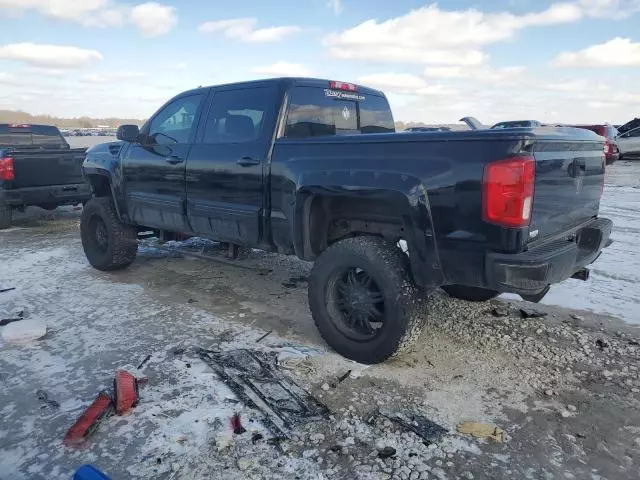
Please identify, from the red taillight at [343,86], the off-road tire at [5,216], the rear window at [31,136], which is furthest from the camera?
the rear window at [31,136]

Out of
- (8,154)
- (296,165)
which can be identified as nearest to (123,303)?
(296,165)

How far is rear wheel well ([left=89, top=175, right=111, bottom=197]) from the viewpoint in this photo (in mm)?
6340

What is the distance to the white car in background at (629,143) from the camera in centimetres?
2117

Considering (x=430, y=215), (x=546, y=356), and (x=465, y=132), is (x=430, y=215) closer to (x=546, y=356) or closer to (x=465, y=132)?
(x=465, y=132)

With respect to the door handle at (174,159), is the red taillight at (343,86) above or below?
above

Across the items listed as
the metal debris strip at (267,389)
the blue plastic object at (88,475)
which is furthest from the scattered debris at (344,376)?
the blue plastic object at (88,475)

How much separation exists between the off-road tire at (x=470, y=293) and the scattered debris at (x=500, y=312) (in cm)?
14

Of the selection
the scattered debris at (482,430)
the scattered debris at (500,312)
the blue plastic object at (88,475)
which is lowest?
Result: the scattered debris at (500,312)

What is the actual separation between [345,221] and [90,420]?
2231 mm

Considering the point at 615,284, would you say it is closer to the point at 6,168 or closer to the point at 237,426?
the point at 237,426

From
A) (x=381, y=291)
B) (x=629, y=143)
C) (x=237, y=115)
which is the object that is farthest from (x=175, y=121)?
(x=629, y=143)

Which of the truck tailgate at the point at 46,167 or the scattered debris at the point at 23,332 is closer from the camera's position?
the scattered debris at the point at 23,332

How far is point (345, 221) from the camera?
13.3ft

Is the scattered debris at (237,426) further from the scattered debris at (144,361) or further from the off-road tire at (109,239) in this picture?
the off-road tire at (109,239)
